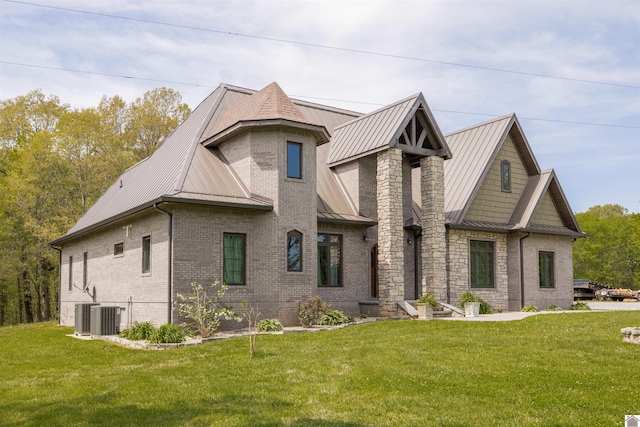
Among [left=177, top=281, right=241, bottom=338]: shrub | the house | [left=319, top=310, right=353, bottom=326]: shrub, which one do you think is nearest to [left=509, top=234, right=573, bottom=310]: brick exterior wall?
the house

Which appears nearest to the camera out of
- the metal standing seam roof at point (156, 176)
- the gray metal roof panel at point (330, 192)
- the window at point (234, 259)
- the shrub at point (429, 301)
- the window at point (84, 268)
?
the window at point (234, 259)

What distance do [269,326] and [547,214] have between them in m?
15.0

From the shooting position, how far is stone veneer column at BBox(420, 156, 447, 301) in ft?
72.7

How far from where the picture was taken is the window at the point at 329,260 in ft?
69.4

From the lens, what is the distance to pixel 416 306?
67.0 ft

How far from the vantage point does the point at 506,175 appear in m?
25.8

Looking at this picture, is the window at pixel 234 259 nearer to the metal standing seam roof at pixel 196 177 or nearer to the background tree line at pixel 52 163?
the metal standing seam roof at pixel 196 177

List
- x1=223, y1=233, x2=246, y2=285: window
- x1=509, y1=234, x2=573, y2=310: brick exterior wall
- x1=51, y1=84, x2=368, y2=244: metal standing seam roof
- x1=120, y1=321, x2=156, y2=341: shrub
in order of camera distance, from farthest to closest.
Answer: x1=509, y1=234, x2=573, y2=310: brick exterior wall → x1=223, y1=233, x2=246, y2=285: window → x1=51, y1=84, x2=368, y2=244: metal standing seam roof → x1=120, y1=321, x2=156, y2=341: shrub

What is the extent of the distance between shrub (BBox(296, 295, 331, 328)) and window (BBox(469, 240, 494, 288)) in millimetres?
7968

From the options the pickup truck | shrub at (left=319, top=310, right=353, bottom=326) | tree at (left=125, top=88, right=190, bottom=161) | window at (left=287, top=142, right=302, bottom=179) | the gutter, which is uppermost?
tree at (left=125, top=88, right=190, bottom=161)

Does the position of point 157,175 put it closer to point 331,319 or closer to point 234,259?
point 234,259

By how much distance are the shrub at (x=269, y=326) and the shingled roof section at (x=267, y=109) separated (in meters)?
6.12

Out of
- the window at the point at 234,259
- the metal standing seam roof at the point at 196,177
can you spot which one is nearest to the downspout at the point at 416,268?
the metal standing seam roof at the point at 196,177

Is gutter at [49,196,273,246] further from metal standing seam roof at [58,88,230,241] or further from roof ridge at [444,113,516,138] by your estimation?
roof ridge at [444,113,516,138]
